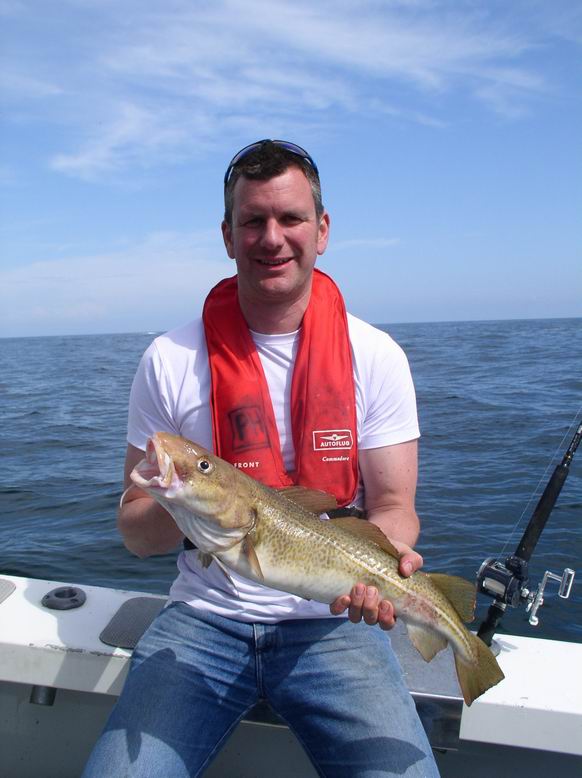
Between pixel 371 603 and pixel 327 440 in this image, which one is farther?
pixel 327 440

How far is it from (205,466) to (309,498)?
1.91 ft

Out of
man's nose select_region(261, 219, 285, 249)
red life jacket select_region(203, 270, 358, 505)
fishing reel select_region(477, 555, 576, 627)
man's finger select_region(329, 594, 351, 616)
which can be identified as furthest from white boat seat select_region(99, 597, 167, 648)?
man's nose select_region(261, 219, 285, 249)

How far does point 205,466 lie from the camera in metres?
2.40

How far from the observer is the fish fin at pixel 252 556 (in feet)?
8.22

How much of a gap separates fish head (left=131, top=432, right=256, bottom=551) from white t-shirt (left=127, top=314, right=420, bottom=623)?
599 mm

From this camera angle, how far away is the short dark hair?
310 centimetres

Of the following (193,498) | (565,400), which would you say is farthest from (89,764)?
(565,400)

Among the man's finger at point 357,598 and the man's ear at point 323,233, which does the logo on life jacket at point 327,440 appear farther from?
the man's ear at point 323,233

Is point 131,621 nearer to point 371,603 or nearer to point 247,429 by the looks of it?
point 247,429

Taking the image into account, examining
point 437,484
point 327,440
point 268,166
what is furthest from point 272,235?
point 437,484

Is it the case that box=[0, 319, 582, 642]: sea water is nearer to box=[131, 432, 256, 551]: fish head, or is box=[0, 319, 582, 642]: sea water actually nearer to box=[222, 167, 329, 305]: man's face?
box=[222, 167, 329, 305]: man's face

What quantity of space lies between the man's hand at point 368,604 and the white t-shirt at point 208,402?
356mm

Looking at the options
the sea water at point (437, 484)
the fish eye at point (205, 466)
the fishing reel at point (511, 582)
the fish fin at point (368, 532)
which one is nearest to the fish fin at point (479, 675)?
the fish fin at point (368, 532)

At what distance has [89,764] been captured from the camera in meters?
2.52
